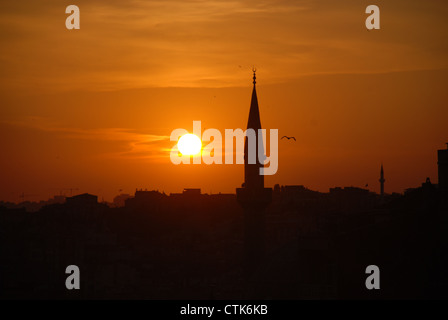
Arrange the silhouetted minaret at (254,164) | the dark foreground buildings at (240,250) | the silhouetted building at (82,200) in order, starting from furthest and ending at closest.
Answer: the silhouetted building at (82,200)
the silhouetted minaret at (254,164)
the dark foreground buildings at (240,250)

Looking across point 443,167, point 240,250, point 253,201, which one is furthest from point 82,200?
point 443,167

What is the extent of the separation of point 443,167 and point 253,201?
34.8ft

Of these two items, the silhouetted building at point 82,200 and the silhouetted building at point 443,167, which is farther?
the silhouetted building at point 82,200

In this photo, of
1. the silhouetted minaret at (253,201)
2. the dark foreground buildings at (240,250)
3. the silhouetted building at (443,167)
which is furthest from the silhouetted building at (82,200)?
the silhouetted building at (443,167)

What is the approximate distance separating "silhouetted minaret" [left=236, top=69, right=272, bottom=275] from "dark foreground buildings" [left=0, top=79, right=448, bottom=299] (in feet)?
0.20

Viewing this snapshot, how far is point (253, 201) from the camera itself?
187ft

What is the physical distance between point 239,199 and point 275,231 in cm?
2144

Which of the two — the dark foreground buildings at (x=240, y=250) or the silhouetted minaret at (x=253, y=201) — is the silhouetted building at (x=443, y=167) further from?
the silhouetted minaret at (x=253, y=201)

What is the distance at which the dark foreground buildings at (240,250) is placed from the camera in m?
50.4

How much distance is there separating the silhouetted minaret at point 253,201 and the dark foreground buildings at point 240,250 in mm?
60

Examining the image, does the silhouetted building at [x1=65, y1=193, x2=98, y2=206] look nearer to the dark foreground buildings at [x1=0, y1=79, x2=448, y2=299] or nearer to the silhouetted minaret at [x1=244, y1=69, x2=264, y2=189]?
the dark foreground buildings at [x1=0, y1=79, x2=448, y2=299]

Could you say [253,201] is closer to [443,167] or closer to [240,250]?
[443,167]

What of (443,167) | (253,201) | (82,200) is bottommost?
(253,201)

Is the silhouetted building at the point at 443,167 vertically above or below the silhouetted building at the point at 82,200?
below
